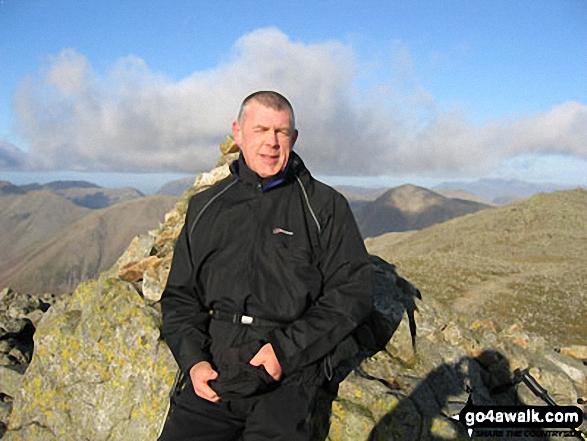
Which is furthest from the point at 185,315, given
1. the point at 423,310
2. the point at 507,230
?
the point at 507,230

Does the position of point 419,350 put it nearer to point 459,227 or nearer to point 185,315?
point 185,315

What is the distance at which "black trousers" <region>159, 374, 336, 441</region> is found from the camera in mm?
5996

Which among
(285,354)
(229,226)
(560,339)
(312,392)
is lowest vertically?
(560,339)

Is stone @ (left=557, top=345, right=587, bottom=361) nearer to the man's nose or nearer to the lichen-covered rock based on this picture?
the lichen-covered rock

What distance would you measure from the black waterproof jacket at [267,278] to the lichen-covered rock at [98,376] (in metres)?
2.11

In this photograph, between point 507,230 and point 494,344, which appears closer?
point 494,344

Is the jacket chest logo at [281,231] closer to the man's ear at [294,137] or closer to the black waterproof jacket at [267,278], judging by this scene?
the black waterproof jacket at [267,278]

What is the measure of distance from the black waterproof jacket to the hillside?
27.4 ft

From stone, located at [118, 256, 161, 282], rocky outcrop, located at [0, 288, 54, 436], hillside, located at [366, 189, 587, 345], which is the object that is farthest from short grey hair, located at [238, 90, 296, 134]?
hillside, located at [366, 189, 587, 345]

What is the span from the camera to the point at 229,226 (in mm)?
7004

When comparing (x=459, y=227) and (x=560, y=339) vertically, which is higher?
(x=459, y=227)

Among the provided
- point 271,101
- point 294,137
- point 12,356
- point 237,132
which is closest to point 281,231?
point 294,137

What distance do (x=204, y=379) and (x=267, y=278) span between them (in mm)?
1878

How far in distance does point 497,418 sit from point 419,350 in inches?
93.7
